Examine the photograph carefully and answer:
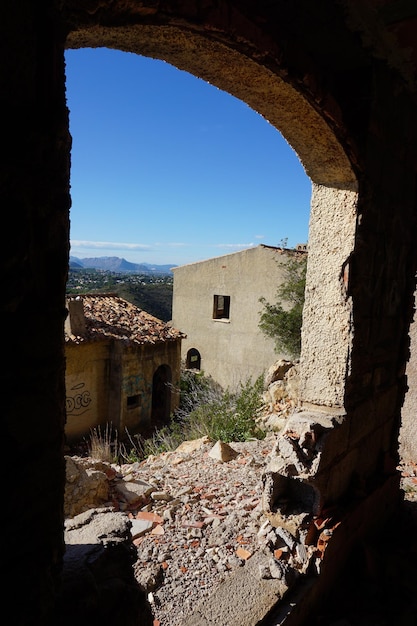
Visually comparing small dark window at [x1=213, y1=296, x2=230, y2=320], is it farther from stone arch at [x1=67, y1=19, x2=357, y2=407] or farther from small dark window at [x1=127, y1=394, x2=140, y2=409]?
stone arch at [x1=67, y1=19, x2=357, y2=407]

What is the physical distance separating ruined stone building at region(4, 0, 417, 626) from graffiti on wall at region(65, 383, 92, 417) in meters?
8.19

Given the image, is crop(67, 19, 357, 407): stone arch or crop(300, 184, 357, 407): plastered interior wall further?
crop(300, 184, 357, 407): plastered interior wall

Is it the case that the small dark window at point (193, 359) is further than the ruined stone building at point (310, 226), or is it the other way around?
the small dark window at point (193, 359)

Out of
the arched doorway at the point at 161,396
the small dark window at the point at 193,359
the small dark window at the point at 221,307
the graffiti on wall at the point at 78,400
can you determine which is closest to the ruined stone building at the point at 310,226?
the graffiti on wall at the point at 78,400

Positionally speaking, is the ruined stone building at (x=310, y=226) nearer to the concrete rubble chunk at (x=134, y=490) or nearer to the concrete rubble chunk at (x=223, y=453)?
the concrete rubble chunk at (x=134, y=490)

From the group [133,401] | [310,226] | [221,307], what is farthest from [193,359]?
[310,226]

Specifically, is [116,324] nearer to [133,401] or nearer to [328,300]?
[133,401]

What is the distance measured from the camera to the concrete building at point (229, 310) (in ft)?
50.0

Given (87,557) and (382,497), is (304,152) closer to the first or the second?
(87,557)

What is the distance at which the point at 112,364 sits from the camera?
1108 centimetres

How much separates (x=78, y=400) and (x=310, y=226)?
29.3 feet

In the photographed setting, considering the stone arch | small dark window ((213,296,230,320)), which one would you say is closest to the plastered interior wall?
the stone arch

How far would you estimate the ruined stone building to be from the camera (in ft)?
3.26

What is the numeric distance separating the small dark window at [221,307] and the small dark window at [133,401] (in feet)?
20.4
